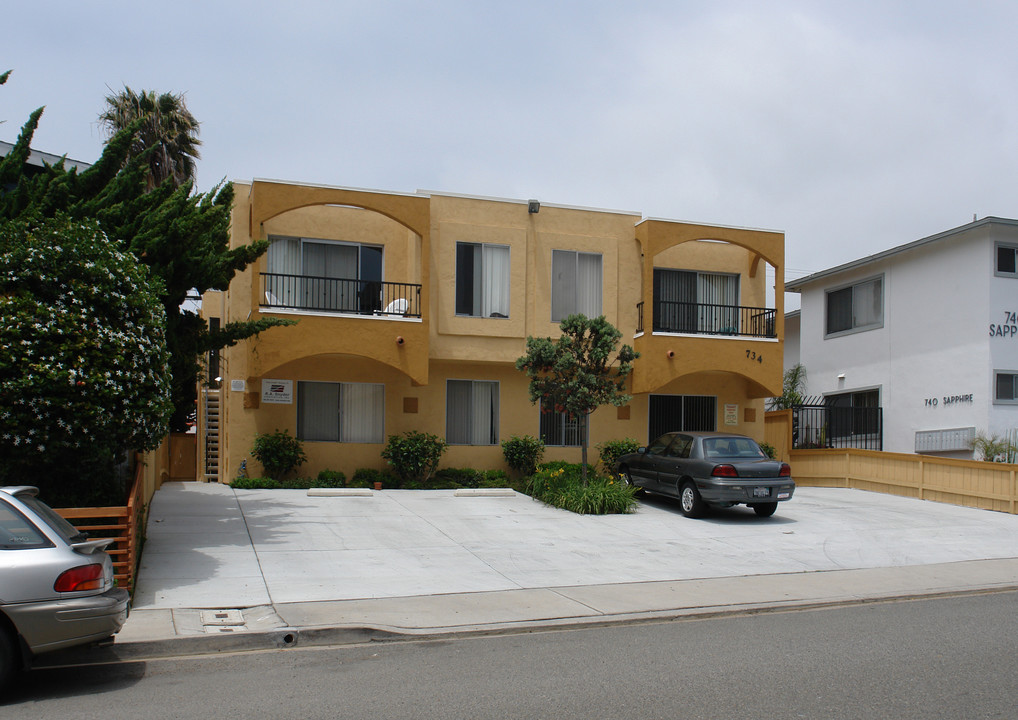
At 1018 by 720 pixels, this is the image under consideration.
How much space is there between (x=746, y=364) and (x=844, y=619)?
12.4 meters

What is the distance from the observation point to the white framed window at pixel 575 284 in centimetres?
2067

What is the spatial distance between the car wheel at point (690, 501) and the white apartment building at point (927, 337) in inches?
379

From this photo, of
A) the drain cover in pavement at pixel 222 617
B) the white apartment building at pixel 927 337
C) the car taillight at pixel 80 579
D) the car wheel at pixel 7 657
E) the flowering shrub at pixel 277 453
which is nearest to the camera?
the car wheel at pixel 7 657

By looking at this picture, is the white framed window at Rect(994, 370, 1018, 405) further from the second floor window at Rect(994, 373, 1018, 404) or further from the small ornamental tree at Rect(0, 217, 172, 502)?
the small ornamental tree at Rect(0, 217, 172, 502)

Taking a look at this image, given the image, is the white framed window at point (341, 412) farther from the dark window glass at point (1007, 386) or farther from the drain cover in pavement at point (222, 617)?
the dark window glass at point (1007, 386)

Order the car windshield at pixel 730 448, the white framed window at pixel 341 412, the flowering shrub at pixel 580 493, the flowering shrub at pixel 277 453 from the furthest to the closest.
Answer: the white framed window at pixel 341 412, the flowering shrub at pixel 277 453, the flowering shrub at pixel 580 493, the car windshield at pixel 730 448

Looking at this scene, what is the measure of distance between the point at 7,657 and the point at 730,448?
1241 centimetres

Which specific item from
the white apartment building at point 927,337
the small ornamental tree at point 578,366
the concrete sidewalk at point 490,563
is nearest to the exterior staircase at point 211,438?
the concrete sidewalk at point 490,563

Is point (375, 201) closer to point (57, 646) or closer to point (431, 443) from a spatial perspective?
point (431, 443)

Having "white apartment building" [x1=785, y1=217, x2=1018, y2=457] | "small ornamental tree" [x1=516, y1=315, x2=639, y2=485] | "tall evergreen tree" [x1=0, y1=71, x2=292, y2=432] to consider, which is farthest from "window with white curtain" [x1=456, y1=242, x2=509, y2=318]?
"white apartment building" [x1=785, y1=217, x2=1018, y2=457]

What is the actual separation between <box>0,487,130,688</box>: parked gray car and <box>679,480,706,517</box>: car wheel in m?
10.8

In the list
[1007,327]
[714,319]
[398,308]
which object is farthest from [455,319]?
[1007,327]

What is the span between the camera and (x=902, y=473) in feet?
63.4

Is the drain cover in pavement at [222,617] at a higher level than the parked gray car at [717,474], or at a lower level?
lower
